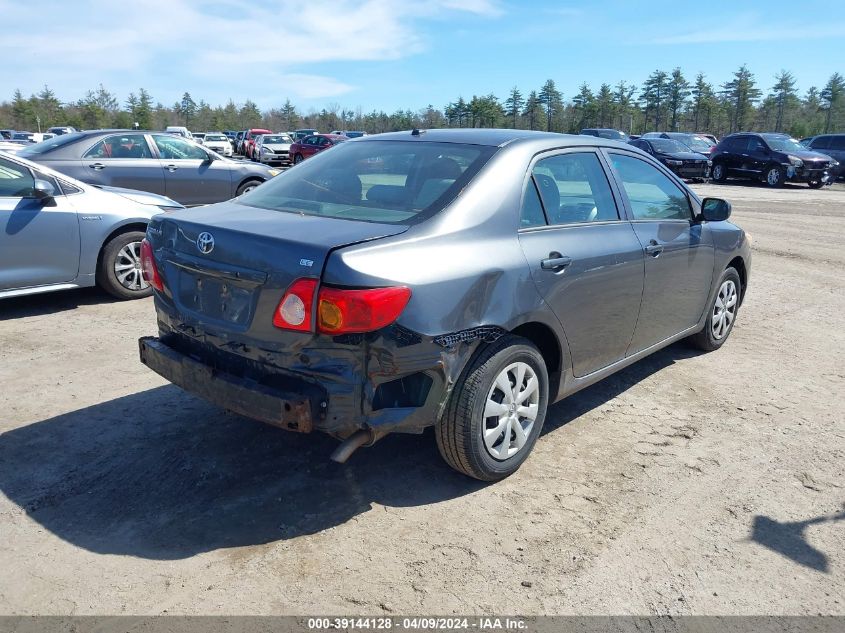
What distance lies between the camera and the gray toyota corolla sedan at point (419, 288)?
2916 mm

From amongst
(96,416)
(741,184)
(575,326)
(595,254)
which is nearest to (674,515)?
(575,326)

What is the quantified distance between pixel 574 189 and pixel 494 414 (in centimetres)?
151

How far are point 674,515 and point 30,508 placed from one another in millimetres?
3025

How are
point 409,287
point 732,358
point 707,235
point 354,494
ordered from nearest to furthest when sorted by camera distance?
point 409,287, point 354,494, point 707,235, point 732,358

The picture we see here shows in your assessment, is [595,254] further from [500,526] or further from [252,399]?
[252,399]

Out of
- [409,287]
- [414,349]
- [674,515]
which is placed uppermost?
[409,287]

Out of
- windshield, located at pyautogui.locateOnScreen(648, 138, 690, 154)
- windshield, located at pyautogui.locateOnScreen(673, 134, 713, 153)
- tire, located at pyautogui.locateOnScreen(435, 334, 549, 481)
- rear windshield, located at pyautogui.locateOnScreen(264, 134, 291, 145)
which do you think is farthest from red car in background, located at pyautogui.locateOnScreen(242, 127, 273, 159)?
tire, located at pyautogui.locateOnScreen(435, 334, 549, 481)

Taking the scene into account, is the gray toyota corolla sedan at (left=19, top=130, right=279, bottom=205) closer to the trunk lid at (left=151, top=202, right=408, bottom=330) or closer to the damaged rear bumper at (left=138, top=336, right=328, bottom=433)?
the trunk lid at (left=151, top=202, right=408, bottom=330)

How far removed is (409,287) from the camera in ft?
9.64

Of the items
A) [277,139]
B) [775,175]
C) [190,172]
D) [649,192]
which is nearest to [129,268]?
[190,172]

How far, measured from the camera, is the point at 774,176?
80.3ft

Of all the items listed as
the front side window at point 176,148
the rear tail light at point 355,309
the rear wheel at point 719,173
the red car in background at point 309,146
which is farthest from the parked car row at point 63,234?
the red car in background at point 309,146

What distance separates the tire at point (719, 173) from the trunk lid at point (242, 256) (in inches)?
1019

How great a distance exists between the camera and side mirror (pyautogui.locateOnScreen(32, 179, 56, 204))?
6090 millimetres
